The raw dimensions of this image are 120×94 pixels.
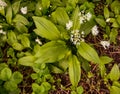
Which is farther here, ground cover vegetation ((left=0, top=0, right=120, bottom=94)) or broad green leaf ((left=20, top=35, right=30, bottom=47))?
broad green leaf ((left=20, top=35, right=30, bottom=47))

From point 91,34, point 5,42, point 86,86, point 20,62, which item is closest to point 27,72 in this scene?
point 20,62

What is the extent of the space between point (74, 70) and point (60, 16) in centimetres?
62

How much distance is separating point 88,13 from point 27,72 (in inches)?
35.3

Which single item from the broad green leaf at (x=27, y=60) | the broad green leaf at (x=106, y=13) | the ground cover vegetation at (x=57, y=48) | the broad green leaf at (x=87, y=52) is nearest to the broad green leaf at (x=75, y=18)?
the ground cover vegetation at (x=57, y=48)

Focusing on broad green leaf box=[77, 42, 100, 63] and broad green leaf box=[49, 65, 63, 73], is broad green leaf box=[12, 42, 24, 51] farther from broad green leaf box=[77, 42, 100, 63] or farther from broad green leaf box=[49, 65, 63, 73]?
broad green leaf box=[77, 42, 100, 63]

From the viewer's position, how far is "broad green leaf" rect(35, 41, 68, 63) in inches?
108

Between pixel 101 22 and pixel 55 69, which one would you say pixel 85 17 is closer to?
pixel 101 22

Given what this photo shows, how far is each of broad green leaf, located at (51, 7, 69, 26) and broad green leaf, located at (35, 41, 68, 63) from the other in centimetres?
28

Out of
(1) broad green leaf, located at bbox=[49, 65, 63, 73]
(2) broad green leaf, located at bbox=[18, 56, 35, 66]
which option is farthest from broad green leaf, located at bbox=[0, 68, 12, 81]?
(1) broad green leaf, located at bbox=[49, 65, 63, 73]

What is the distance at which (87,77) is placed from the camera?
306 cm

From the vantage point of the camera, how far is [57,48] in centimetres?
282

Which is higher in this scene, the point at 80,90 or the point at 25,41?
the point at 25,41

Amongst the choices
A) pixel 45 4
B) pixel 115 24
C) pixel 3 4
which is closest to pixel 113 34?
pixel 115 24

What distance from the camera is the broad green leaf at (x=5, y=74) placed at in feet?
9.00
